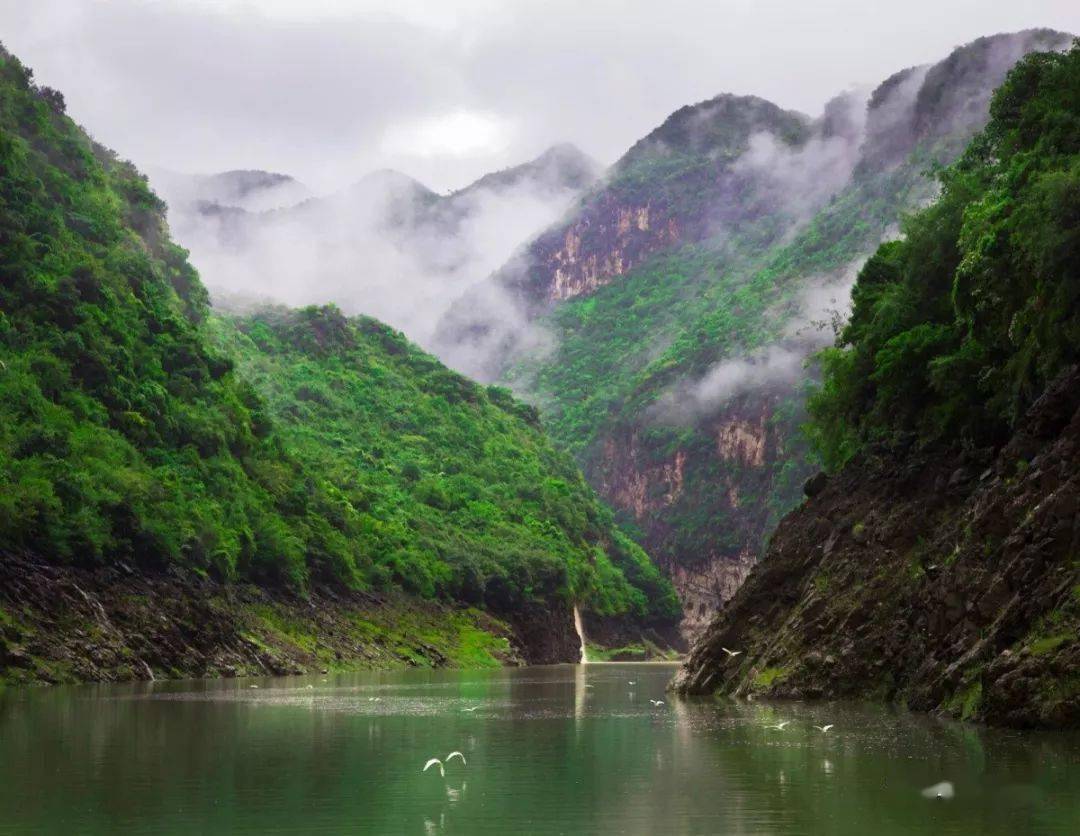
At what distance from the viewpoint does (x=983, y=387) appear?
59.8m

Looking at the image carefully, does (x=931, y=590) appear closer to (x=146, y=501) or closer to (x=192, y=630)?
(x=192, y=630)

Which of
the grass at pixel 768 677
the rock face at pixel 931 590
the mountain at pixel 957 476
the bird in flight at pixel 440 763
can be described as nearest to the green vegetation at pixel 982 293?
the mountain at pixel 957 476

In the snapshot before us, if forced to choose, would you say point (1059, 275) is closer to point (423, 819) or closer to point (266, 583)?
point (423, 819)

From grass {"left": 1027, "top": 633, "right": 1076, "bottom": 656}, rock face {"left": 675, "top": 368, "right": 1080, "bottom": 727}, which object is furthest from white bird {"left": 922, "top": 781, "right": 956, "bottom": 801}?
grass {"left": 1027, "top": 633, "right": 1076, "bottom": 656}

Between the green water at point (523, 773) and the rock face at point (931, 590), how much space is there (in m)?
2.07

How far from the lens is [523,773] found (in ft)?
115

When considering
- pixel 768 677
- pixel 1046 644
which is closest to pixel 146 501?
pixel 768 677

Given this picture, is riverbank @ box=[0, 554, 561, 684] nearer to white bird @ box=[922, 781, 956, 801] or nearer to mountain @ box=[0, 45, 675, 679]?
mountain @ box=[0, 45, 675, 679]

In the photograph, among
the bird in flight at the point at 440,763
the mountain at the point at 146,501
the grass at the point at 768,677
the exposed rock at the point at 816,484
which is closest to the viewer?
the bird in flight at the point at 440,763

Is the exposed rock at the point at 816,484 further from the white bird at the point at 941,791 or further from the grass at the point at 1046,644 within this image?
the white bird at the point at 941,791

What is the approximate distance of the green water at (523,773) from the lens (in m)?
26.6

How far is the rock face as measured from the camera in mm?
42875

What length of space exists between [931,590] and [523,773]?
2403 cm

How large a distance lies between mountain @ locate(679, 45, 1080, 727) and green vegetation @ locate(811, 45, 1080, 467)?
103 mm
